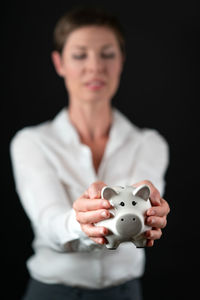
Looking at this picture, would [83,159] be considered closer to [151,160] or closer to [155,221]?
[151,160]

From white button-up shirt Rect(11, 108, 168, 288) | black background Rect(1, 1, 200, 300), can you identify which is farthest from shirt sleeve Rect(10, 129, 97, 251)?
black background Rect(1, 1, 200, 300)

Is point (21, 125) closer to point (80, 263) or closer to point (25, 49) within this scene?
point (25, 49)

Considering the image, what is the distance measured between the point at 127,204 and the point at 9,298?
1.43 metres

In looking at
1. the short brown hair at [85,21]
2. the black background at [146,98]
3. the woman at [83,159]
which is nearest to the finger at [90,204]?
the woman at [83,159]

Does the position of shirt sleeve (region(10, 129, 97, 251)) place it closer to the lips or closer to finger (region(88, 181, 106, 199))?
finger (region(88, 181, 106, 199))

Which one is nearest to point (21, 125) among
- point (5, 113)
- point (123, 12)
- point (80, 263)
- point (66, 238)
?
point (5, 113)

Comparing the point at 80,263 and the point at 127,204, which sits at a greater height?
the point at 127,204

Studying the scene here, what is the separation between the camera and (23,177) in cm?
142

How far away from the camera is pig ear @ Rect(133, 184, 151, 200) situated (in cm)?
88

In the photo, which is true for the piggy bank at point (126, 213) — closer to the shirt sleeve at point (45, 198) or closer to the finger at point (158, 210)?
the finger at point (158, 210)

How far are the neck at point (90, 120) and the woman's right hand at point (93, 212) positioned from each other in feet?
2.26

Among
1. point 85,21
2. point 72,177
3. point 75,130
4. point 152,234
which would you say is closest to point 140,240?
point 152,234

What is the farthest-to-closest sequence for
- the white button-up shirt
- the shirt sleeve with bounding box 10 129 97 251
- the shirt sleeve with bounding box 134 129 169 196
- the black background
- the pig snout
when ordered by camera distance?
the black background
the shirt sleeve with bounding box 134 129 169 196
the white button-up shirt
the shirt sleeve with bounding box 10 129 97 251
the pig snout

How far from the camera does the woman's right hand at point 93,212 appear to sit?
34.4 inches
